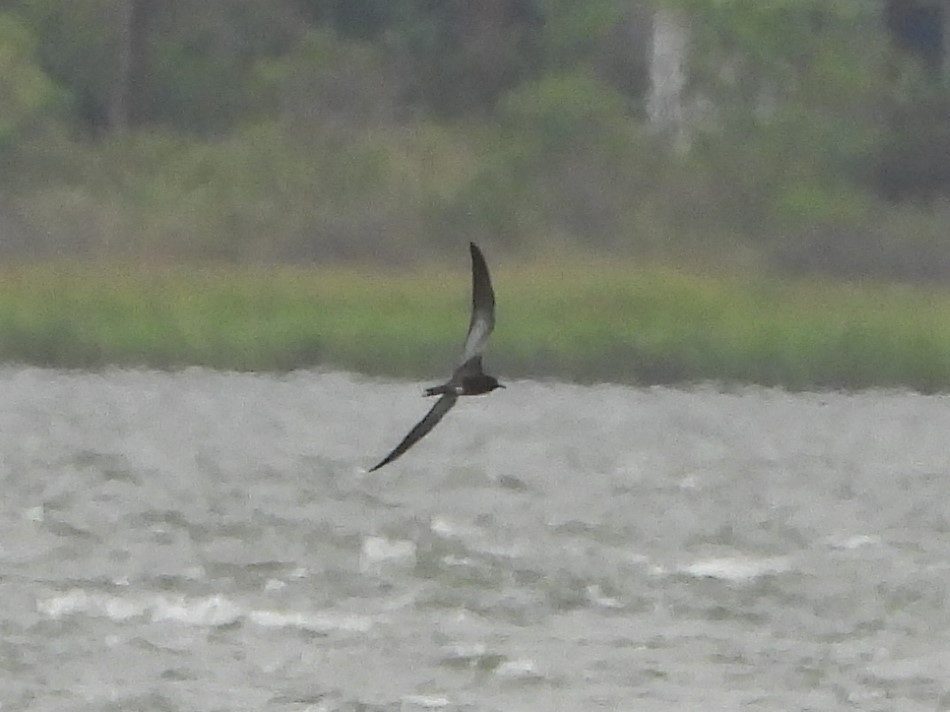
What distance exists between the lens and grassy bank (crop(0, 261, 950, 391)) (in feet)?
122

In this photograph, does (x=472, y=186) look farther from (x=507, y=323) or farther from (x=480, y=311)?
(x=480, y=311)

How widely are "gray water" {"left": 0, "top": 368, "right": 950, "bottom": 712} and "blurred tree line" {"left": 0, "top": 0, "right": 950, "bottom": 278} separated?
635 centimetres

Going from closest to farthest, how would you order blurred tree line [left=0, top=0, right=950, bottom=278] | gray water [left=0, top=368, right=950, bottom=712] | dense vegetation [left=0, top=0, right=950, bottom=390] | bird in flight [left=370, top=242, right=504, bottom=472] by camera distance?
1. bird in flight [left=370, top=242, right=504, bottom=472]
2. gray water [left=0, top=368, right=950, bottom=712]
3. dense vegetation [left=0, top=0, right=950, bottom=390]
4. blurred tree line [left=0, top=0, right=950, bottom=278]

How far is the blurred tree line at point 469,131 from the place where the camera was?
44719mm

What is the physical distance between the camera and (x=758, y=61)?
48406 mm

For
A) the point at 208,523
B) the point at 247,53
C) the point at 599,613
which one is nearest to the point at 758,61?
the point at 247,53

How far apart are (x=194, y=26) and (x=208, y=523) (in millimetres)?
25500

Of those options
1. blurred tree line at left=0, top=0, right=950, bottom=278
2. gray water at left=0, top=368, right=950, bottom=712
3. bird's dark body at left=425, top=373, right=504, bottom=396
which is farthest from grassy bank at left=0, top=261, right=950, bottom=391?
bird's dark body at left=425, top=373, right=504, bottom=396

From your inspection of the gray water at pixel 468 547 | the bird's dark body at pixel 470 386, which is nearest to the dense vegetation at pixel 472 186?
the gray water at pixel 468 547

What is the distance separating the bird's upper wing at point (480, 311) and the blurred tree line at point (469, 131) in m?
24.7

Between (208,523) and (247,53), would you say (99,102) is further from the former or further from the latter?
(208,523)

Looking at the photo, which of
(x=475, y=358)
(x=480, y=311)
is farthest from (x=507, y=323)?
(x=480, y=311)

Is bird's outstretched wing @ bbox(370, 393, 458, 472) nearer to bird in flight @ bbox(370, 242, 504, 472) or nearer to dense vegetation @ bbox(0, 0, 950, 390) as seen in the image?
bird in flight @ bbox(370, 242, 504, 472)

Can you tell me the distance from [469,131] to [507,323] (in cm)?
1130
